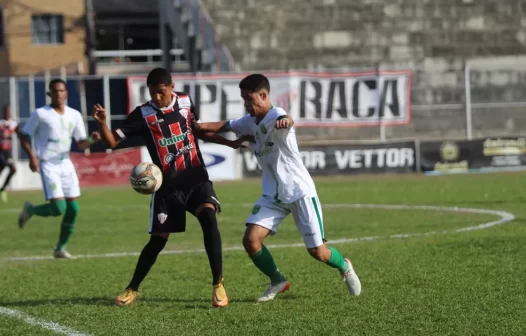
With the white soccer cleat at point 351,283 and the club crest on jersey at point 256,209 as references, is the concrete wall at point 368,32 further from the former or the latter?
the white soccer cleat at point 351,283

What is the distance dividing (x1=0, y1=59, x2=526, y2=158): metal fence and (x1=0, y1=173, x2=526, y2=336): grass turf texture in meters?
10.8

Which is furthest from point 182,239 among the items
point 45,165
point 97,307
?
point 97,307

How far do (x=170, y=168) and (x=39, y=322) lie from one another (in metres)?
1.74

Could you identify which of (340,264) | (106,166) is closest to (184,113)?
(340,264)

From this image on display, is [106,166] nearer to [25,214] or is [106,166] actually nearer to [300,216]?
[25,214]

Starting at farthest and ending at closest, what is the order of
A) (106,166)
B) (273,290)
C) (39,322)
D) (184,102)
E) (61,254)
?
(106,166) → (61,254) → (184,102) → (273,290) → (39,322)

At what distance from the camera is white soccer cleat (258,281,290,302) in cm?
847

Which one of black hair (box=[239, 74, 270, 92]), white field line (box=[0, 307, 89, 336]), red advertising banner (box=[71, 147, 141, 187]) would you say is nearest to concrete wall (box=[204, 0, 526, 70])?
red advertising banner (box=[71, 147, 141, 187])

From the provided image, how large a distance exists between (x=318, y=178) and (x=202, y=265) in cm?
1577

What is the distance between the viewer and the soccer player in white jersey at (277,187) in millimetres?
8258

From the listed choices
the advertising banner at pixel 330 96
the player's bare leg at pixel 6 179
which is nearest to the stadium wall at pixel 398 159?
the advertising banner at pixel 330 96

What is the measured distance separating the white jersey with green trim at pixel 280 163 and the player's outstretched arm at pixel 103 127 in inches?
47.7

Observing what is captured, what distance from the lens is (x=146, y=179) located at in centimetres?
834

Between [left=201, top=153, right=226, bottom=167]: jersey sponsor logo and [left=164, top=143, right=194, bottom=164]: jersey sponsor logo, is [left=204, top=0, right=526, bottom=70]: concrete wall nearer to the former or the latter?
[left=201, top=153, right=226, bottom=167]: jersey sponsor logo
